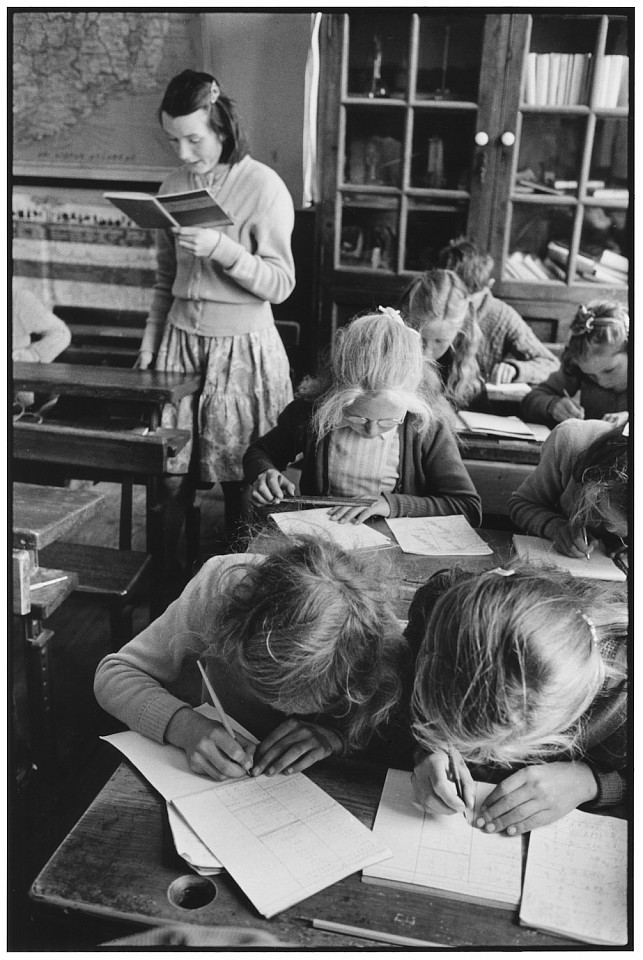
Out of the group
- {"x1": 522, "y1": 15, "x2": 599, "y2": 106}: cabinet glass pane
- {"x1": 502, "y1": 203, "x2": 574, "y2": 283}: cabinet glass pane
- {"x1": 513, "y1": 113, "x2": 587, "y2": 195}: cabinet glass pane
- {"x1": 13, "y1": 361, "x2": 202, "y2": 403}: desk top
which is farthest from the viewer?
{"x1": 502, "y1": 203, "x2": 574, "y2": 283}: cabinet glass pane

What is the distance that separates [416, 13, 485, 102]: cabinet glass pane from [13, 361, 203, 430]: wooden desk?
6.44 feet

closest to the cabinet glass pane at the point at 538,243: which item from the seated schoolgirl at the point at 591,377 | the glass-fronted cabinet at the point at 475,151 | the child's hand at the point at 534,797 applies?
the glass-fronted cabinet at the point at 475,151

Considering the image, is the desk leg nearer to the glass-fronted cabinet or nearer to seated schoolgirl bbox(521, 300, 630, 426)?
seated schoolgirl bbox(521, 300, 630, 426)

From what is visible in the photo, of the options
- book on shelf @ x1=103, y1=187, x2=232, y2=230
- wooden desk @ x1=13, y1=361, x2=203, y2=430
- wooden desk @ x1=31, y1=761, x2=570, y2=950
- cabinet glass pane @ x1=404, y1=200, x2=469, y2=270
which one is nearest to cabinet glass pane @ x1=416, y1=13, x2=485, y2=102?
cabinet glass pane @ x1=404, y1=200, x2=469, y2=270

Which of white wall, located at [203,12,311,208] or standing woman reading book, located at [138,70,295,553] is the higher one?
white wall, located at [203,12,311,208]

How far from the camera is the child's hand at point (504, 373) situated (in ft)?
10.5

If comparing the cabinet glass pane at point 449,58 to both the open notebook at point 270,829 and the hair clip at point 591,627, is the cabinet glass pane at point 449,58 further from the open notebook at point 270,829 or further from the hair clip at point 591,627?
the open notebook at point 270,829

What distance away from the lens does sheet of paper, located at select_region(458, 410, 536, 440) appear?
244 centimetres

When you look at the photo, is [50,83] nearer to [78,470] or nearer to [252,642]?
[78,470]

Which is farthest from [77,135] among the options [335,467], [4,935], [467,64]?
[4,935]

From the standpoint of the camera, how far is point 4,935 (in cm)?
87

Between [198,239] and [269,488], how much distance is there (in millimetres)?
964

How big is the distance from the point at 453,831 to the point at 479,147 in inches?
136

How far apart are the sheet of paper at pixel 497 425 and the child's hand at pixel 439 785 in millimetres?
1553
